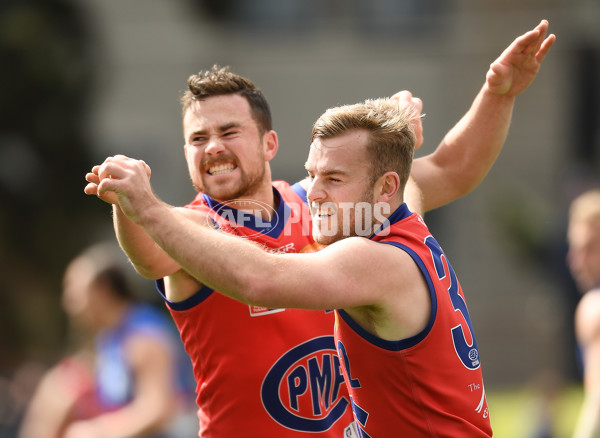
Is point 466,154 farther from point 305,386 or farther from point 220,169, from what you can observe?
point 305,386

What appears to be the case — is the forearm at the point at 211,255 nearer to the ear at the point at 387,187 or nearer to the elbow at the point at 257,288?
the elbow at the point at 257,288

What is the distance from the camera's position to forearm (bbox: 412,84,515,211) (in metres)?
4.86

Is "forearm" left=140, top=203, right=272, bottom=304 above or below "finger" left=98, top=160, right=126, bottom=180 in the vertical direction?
below

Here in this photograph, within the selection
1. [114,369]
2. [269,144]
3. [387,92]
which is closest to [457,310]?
[269,144]

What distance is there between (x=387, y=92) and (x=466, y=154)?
15829 mm

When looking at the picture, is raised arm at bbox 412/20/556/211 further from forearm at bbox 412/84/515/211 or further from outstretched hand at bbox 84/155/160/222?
outstretched hand at bbox 84/155/160/222

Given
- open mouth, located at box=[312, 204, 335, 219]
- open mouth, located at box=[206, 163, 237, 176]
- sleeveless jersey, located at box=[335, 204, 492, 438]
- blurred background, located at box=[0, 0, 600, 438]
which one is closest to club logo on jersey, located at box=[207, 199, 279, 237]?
open mouth, located at box=[206, 163, 237, 176]

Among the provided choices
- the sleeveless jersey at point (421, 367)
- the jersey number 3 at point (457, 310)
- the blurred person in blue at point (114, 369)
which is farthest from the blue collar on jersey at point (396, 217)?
the blurred person in blue at point (114, 369)

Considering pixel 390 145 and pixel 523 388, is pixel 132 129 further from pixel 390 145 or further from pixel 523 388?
pixel 390 145

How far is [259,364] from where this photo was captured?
168 inches

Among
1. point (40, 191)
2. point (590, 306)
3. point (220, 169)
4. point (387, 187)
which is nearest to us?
point (387, 187)

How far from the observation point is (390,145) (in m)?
3.67

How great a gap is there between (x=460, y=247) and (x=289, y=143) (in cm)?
448

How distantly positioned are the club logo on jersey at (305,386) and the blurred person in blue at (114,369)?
10.0 ft
